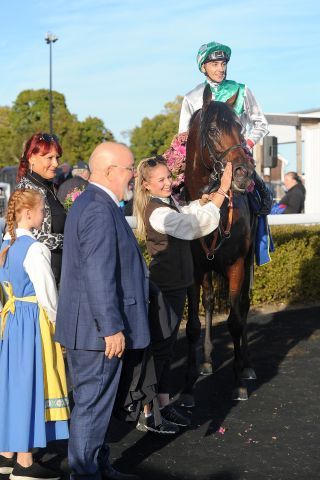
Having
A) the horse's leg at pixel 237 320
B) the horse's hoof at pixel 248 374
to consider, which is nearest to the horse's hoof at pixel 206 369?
the horse's hoof at pixel 248 374

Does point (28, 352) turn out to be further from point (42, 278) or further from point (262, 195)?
point (262, 195)

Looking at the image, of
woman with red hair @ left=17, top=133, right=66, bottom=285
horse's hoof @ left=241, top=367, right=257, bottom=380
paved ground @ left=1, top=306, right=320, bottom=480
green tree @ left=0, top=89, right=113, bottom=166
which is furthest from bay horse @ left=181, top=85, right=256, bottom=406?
Result: green tree @ left=0, top=89, right=113, bottom=166

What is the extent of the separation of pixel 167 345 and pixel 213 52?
102 inches

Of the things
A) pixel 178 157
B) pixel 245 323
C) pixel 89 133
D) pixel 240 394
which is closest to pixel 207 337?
pixel 245 323

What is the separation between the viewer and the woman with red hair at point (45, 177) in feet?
16.8

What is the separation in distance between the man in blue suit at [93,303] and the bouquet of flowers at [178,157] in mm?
2423

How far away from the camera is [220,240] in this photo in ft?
19.7

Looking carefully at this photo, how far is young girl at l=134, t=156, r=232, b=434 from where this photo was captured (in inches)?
191

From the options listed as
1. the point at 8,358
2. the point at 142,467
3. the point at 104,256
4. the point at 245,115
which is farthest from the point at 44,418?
the point at 245,115

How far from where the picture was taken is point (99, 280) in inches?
143

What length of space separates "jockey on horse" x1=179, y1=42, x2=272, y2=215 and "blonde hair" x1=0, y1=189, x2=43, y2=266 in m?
2.22

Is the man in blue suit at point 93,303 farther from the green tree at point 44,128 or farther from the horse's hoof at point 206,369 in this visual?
the green tree at point 44,128

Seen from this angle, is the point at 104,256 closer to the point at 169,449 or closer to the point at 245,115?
the point at 169,449

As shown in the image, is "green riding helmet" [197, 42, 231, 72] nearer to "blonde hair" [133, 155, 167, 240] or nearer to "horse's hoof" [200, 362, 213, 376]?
"blonde hair" [133, 155, 167, 240]
